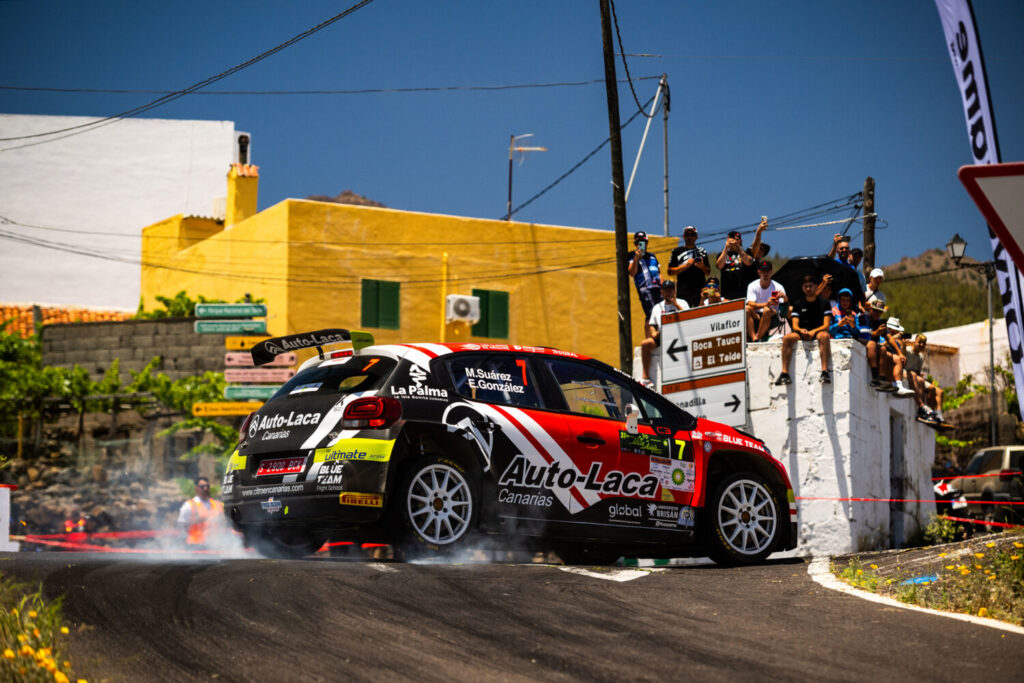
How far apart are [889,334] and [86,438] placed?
22.5 meters

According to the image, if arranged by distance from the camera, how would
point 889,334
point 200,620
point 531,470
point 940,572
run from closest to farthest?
1. point 200,620
2. point 940,572
3. point 531,470
4. point 889,334

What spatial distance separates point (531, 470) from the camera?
9.58m

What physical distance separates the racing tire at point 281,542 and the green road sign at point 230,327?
22.0 m

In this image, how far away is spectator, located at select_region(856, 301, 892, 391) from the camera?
14.1 meters

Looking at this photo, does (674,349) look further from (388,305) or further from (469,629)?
(388,305)

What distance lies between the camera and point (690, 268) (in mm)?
15922

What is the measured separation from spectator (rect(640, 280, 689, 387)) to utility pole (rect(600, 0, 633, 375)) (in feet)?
10.0

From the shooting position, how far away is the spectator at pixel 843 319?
14125 mm

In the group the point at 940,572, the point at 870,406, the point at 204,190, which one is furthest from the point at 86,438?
the point at 940,572

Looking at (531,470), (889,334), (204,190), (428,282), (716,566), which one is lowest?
(716,566)

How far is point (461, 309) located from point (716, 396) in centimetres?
1997

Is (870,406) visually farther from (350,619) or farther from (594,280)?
(594,280)

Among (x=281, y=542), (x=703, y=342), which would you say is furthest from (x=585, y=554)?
(x=703, y=342)

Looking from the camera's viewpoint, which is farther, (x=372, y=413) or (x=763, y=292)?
(x=763, y=292)
